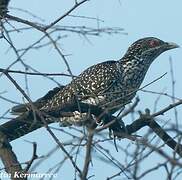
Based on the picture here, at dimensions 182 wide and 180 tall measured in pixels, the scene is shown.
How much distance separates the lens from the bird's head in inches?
364

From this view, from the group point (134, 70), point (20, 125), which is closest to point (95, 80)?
point (134, 70)

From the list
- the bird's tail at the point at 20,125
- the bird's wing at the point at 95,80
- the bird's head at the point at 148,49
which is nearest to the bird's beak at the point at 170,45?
the bird's head at the point at 148,49

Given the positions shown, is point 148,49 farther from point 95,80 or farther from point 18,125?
point 18,125

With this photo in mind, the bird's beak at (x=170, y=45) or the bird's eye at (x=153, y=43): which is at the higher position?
the bird's eye at (x=153, y=43)

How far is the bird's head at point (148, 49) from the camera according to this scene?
926 centimetres

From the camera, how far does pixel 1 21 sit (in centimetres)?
522

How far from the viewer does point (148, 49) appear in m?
9.44

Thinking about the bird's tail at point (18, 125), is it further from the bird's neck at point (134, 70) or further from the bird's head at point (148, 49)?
the bird's head at point (148, 49)

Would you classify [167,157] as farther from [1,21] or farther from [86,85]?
[86,85]

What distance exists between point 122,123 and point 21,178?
1090 mm

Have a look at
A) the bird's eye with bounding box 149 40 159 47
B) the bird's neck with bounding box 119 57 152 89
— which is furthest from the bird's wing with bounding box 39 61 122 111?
the bird's eye with bounding box 149 40 159 47

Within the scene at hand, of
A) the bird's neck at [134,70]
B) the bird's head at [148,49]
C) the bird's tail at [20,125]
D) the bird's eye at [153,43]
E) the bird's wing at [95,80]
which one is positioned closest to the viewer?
the bird's tail at [20,125]

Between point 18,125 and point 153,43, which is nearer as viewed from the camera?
point 18,125

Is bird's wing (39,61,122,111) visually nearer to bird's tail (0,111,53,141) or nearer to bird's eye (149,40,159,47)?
bird's eye (149,40,159,47)
